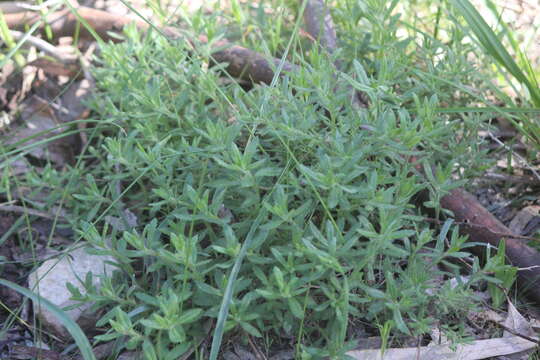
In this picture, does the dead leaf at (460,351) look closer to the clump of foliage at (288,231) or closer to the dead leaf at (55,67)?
the clump of foliage at (288,231)

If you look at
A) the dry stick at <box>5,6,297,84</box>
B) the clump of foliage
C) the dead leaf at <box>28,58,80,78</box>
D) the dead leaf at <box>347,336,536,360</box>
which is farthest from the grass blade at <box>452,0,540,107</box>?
the dead leaf at <box>28,58,80,78</box>

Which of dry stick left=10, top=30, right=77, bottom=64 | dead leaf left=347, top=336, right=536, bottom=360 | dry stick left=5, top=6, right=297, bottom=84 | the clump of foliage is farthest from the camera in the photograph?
dry stick left=10, top=30, right=77, bottom=64

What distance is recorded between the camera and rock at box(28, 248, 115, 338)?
7.30 feet

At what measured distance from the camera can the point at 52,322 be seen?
7.36 feet

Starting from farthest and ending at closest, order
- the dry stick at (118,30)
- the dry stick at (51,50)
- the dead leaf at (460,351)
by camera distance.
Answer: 1. the dry stick at (51,50)
2. the dry stick at (118,30)
3. the dead leaf at (460,351)

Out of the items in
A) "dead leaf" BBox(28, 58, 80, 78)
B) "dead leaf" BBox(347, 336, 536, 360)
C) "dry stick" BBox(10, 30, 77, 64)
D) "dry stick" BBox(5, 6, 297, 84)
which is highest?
"dry stick" BBox(5, 6, 297, 84)

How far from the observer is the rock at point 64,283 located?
223 centimetres

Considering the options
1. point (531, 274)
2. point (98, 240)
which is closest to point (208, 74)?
point (98, 240)

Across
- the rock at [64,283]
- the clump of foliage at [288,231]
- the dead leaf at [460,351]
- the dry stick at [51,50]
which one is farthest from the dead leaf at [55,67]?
the dead leaf at [460,351]

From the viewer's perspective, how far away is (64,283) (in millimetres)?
2393

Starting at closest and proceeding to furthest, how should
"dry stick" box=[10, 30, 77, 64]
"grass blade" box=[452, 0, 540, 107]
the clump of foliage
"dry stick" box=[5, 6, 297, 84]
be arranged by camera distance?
1. the clump of foliage
2. "grass blade" box=[452, 0, 540, 107]
3. "dry stick" box=[5, 6, 297, 84]
4. "dry stick" box=[10, 30, 77, 64]

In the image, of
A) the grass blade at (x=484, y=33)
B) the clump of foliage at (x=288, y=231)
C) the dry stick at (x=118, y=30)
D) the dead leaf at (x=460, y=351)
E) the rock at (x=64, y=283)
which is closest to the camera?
the clump of foliage at (x=288, y=231)

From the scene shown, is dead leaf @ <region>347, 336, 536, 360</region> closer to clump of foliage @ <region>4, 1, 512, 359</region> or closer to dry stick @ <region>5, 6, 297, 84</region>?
clump of foliage @ <region>4, 1, 512, 359</region>

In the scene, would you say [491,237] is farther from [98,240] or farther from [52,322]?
[52,322]
